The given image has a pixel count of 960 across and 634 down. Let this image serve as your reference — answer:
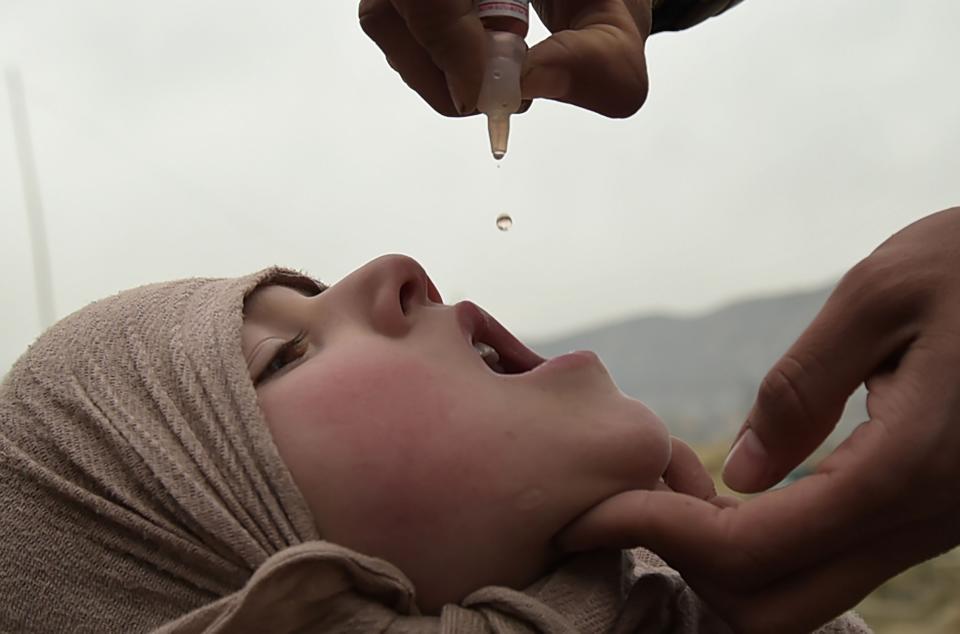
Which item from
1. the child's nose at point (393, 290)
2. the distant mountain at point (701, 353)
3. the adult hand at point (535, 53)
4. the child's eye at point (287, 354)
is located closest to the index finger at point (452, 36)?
the adult hand at point (535, 53)

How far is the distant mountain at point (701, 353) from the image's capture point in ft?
7.82

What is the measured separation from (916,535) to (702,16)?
2.88 ft

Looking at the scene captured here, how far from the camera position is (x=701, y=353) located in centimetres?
262

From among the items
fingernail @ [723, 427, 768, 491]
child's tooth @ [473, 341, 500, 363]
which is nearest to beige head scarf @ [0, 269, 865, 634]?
fingernail @ [723, 427, 768, 491]

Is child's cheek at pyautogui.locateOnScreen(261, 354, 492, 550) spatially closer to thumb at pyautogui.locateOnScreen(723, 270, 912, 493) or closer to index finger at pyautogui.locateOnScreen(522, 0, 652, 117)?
thumb at pyautogui.locateOnScreen(723, 270, 912, 493)

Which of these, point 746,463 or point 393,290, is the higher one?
point 393,290

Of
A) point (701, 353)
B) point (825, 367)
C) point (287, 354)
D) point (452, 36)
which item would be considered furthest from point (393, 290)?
point (701, 353)

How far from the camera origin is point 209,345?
73 centimetres

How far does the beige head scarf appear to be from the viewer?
615 millimetres

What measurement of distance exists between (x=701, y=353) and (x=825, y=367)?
209 cm

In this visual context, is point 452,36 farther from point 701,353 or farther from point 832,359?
point 701,353

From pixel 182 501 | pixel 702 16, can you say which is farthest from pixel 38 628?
pixel 702 16

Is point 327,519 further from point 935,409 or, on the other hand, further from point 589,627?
point 935,409

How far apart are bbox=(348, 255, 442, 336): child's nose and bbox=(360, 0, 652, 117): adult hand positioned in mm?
182
